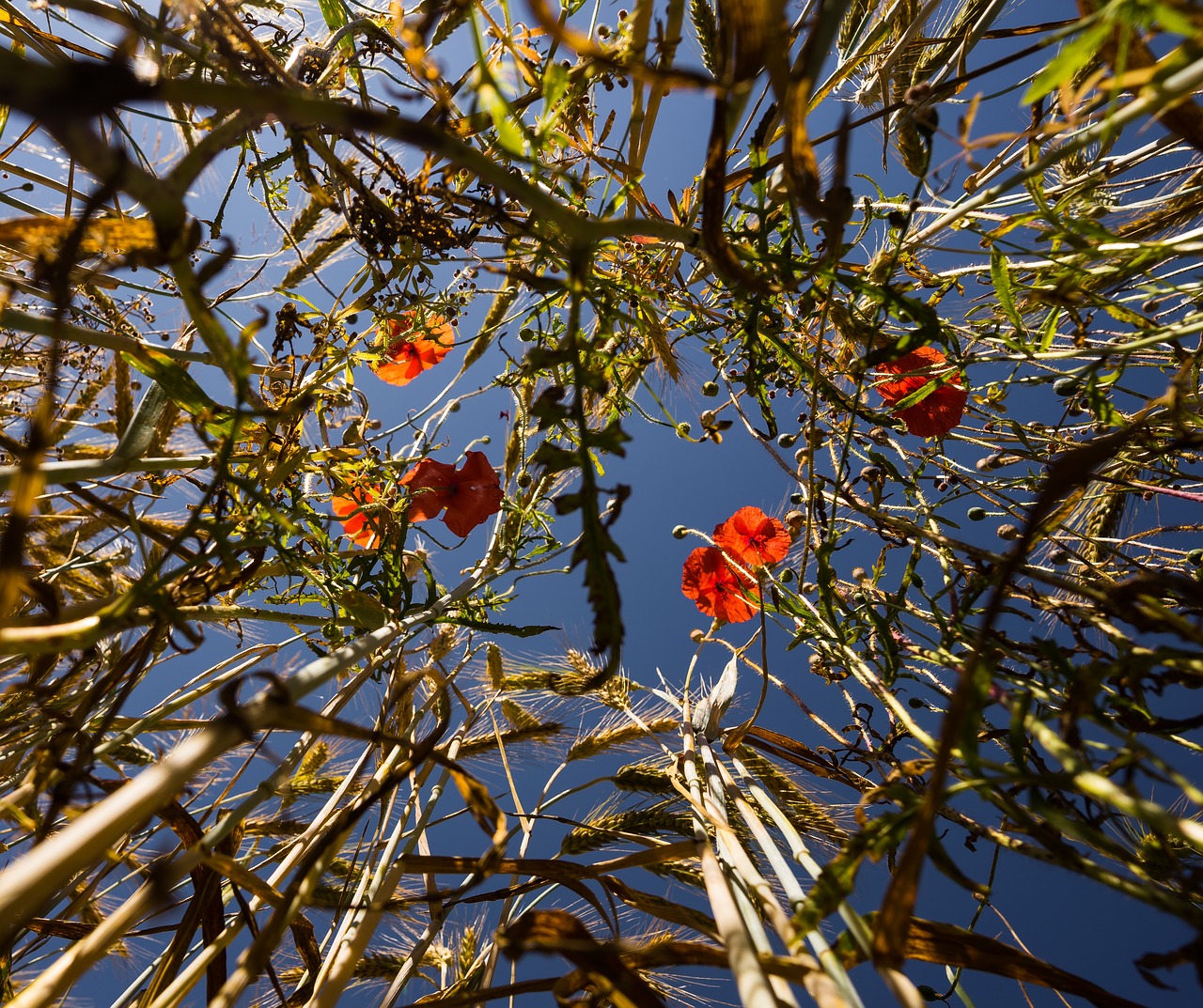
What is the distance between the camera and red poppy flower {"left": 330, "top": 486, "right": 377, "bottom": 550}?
0.89 metres

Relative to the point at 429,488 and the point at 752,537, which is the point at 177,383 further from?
the point at 752,537

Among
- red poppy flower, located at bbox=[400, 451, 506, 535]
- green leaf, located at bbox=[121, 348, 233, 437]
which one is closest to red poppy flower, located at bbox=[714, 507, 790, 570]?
red poppy flower, located at bbox=[400, 451, 506, 535]

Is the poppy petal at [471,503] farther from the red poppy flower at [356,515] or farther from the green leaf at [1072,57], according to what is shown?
the green leaf at [1072,57]

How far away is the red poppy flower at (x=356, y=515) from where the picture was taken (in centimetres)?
89

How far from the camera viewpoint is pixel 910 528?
0.70 meters

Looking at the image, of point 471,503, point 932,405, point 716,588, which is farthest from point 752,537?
point 471,503

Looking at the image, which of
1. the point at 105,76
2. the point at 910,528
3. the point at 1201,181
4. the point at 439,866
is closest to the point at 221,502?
the point at 105,76

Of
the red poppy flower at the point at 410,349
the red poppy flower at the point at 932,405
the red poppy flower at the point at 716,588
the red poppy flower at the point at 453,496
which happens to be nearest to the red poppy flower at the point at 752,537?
the red poppy flower at the point at 716,588

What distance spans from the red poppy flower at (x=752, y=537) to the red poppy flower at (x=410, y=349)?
1.80ft

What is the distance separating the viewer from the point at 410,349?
1024mm

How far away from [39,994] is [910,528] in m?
0.83

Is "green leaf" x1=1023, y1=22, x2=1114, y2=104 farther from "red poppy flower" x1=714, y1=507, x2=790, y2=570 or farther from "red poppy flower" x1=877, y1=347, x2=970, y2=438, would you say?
"red poppy flower" x1=714, y1=507, x2=790, y2=570

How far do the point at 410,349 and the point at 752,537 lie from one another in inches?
26.3

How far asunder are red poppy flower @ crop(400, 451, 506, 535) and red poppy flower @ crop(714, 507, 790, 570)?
1.27 ft
